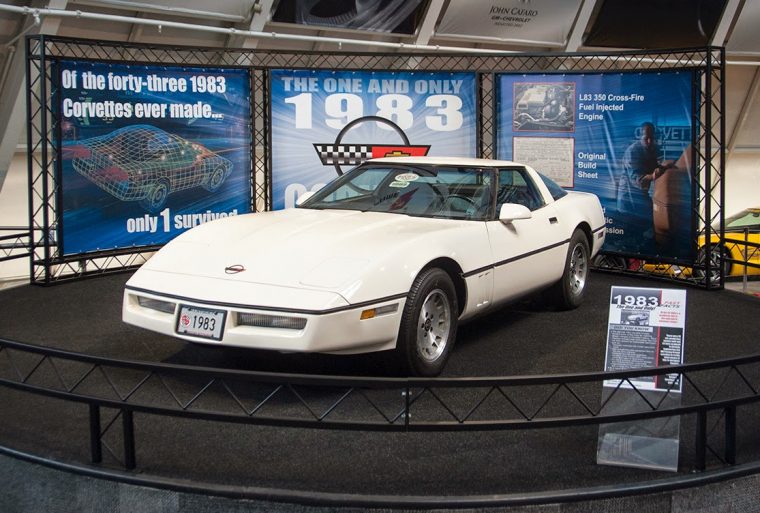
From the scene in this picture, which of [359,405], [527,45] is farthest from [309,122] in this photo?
[527,45]

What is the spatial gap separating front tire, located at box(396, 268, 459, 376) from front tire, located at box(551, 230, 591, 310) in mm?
1791

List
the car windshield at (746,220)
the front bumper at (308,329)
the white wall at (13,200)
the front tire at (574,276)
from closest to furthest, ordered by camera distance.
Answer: the front bumper at (308,329) → the front tire at (574,276) → the white wall at (13,200) → the car windshield at (746,220)

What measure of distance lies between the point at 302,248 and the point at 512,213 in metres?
1.52

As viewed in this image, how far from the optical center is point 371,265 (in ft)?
14.6

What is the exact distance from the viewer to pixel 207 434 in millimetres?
Answer: 4059

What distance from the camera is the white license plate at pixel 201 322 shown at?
430 cm

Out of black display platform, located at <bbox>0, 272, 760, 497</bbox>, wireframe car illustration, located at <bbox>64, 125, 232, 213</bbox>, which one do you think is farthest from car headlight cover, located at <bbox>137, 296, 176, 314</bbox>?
wireframe car illustration, located at <bbox>64, 125, 232, 213</bbox>

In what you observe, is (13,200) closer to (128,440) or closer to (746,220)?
(128,440)

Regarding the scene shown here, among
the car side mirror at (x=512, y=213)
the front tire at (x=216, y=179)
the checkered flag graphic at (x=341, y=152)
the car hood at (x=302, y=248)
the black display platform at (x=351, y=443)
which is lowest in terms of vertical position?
the black display platform at (x=351, y=443)

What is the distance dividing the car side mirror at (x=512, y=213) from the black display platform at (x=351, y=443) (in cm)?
90

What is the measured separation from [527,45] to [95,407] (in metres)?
13.1

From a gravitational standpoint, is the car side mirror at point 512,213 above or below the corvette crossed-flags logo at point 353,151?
below

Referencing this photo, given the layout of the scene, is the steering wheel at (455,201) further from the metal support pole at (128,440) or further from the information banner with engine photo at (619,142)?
the information banner with engine photo at (619,142)

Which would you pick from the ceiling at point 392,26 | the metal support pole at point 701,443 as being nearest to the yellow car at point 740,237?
the ceiling at point 392,26
